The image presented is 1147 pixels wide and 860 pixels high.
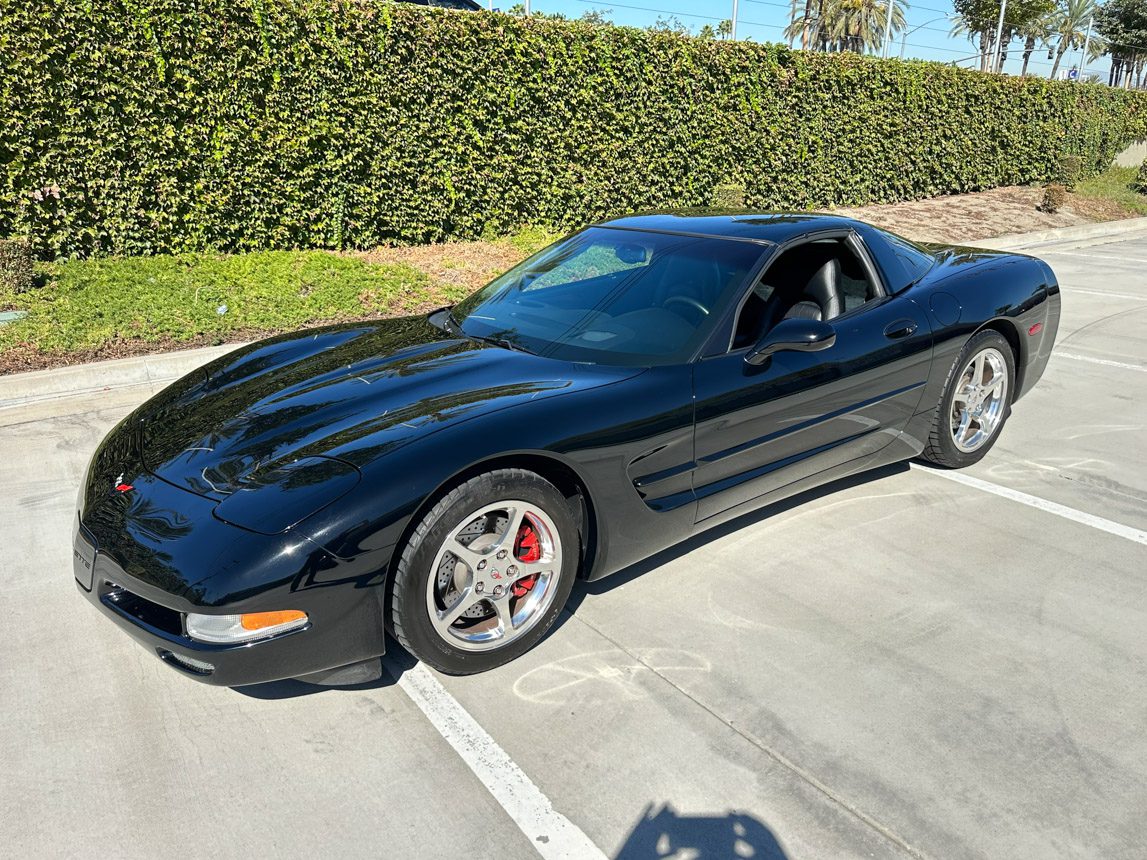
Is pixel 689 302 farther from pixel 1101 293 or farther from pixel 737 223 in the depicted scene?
pixel 1101 293

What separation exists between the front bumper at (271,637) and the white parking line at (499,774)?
31cm

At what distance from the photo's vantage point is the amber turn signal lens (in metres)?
2.53

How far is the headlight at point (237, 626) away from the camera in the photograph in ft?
8.29

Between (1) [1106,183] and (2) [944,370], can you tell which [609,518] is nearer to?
(2) [944,370]

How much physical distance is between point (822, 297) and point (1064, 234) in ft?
45.3

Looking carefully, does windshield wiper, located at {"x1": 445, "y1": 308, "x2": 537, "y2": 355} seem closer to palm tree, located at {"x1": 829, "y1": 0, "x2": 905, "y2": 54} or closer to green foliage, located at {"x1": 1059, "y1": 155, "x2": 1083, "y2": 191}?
green foliage, located at {"x1": 1059, "y1": 155, "x2": 1083, "y2": 191}

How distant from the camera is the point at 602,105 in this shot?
11.3m

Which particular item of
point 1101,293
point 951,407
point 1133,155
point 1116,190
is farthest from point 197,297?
point 1133,155

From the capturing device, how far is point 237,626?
253cm

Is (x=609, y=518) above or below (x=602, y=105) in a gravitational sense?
below

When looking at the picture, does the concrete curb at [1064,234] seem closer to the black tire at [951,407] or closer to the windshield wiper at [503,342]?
the black tire at [951,407]

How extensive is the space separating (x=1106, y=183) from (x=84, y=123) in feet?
68.3

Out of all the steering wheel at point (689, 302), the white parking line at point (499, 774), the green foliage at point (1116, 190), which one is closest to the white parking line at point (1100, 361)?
the steering wheel at point (689, 302)

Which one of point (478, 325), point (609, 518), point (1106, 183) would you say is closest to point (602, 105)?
point (478, 325)
